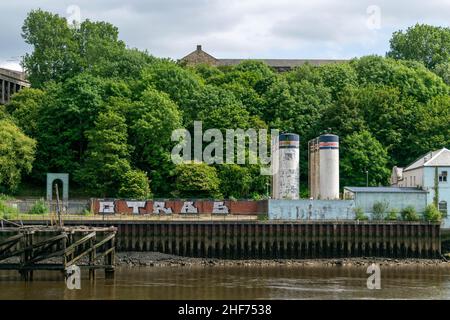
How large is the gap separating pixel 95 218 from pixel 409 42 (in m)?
75.7

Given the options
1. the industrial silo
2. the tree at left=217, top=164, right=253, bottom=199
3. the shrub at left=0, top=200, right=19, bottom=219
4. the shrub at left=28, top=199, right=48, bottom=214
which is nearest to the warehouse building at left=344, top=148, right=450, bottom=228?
the industrial silo

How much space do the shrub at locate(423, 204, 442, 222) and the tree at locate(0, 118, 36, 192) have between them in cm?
3943

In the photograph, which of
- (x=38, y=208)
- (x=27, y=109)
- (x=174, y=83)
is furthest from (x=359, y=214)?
(x=27, y=109)

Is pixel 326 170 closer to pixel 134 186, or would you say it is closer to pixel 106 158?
pixel 134 186

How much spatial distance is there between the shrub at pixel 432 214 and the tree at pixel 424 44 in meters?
62.3

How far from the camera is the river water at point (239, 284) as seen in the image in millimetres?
47844

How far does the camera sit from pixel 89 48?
118 m

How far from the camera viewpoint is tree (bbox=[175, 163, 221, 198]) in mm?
83688

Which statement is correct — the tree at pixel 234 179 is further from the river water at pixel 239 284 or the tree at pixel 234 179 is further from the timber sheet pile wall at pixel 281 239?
the river water at pixel 239 284

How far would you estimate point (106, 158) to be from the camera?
8594 centimetres

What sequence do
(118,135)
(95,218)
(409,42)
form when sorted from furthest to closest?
(409,42) < (118,135) < (95,218)

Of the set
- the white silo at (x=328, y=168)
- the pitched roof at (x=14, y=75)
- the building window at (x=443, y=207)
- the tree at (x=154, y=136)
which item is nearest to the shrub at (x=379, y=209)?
the building window at (x=443, y=207)
